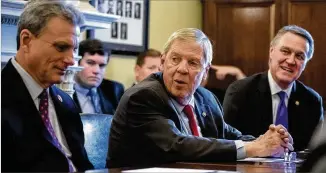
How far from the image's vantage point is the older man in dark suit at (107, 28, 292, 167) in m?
2.46

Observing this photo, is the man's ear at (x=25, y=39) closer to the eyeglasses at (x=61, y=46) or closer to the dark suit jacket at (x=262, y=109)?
the eyeglasses at (x=61, y=46)

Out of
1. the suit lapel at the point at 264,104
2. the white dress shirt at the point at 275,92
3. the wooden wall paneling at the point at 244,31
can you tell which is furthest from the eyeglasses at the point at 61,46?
the wooden wall paneling at the point at 244,31

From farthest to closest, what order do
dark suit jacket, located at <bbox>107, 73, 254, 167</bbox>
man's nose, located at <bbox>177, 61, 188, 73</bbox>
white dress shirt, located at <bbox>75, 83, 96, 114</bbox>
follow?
white dress shirt, located at <bbox>75, 83, 96, 114</bbox> < man's nose, located at <bbox>177, 61, 188, 73</bbox> < dark suit jacket, located at <bbox>107, 73, 254, 167</bbox>

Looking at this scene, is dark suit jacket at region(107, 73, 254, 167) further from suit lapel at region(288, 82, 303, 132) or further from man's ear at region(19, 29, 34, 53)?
suit lapel at region(288, 82, 303, 132)

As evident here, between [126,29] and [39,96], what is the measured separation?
140 inches

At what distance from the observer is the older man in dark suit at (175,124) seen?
2.46 metres

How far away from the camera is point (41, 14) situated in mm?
2123

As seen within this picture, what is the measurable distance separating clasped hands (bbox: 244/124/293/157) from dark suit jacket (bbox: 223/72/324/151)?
79 cm

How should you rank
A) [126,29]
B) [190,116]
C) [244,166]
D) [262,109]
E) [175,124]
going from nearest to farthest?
1. [244,166]
2. [175,124]
3. [190,116]
4. [262,109]
5. [126,29]

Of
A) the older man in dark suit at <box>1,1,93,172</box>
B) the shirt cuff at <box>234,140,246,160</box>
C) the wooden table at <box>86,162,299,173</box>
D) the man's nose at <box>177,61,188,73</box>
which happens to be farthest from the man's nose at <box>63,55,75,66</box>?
the shirt cuff at <box>234,140,246,160</box>

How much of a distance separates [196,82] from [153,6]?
3.27 metres

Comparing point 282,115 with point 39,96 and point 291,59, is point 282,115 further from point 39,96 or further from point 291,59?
point 39,96

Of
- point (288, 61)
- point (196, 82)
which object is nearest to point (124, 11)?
point (288, 61)

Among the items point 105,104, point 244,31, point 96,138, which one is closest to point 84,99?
point 105,104
